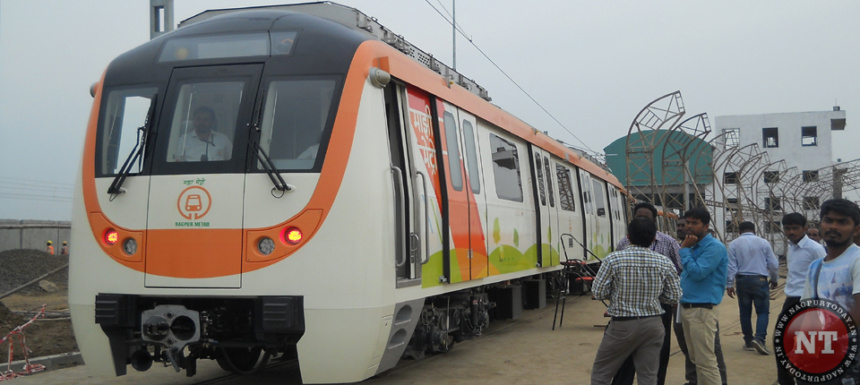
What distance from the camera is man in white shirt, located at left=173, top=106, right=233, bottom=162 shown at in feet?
23.1

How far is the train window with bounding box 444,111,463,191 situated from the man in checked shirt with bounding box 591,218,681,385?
267 centimetres

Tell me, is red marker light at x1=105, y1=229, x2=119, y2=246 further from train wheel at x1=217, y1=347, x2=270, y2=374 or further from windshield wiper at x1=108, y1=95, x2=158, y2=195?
train wheel at x1=217, y1=347, x2=270, y2=374

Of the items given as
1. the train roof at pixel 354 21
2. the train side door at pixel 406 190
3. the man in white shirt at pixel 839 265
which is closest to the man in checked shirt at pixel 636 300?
the man in white shirt at pixel 839 265

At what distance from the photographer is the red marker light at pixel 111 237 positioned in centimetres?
700

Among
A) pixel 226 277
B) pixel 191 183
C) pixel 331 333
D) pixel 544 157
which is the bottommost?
pixel 331 333

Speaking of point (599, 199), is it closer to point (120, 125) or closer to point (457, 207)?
point (457, 207)

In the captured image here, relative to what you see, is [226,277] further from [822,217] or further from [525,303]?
[525,303]

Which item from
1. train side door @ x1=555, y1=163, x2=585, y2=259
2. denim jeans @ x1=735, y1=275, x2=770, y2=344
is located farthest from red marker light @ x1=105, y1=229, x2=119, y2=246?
train side door @ x1=555, y1=163, x2=585, y2=259

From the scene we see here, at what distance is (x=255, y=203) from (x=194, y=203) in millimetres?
526

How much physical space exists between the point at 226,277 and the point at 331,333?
0.95 m

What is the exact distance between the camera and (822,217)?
214 inches

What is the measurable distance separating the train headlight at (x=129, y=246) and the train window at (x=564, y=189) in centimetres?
869

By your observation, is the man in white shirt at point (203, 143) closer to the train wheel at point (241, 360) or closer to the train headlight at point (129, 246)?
the train headlight at point (129, 246)

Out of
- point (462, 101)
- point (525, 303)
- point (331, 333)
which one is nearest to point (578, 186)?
point (525, 303)
